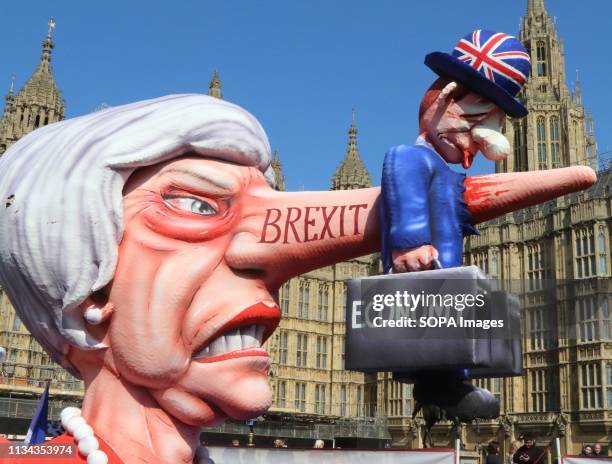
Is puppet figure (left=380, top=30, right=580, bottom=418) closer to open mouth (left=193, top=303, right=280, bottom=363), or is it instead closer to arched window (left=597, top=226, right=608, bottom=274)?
open mouth (left=193, top=303, right=280, bottom=363)

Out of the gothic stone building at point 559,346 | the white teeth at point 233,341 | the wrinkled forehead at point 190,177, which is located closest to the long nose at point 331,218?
the wrinkled forehead at point 190,177

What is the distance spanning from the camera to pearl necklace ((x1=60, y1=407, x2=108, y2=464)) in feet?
7.74

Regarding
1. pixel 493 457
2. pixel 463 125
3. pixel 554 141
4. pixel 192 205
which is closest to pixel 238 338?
pixel 192 205

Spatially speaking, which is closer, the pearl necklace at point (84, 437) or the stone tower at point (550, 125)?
the pearl necklace at point (84, 437)

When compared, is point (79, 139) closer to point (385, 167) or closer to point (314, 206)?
point (314, 206)

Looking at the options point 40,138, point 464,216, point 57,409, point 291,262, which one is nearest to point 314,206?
point 291,262

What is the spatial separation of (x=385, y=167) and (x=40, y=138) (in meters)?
1.24

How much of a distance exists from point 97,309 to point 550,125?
116ft

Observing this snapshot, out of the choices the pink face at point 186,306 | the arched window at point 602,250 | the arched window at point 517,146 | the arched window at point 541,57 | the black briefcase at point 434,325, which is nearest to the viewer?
the black briefcase at point 434,325

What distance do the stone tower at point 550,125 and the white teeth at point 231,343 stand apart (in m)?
31.7

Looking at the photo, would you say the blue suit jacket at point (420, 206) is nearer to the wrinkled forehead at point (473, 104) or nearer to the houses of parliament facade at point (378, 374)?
the wrinkled forehead at point (473, 104)

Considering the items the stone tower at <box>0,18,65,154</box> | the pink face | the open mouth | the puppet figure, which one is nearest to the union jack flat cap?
the puppet figure

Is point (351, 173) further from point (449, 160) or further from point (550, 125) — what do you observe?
point (449, 160)

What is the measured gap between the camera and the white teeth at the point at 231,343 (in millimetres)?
2512
